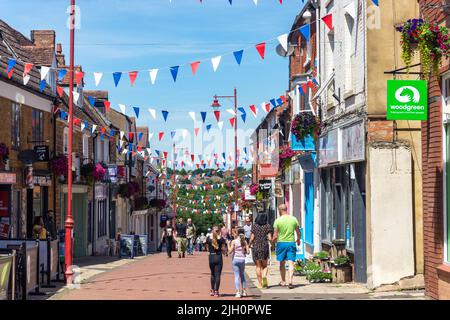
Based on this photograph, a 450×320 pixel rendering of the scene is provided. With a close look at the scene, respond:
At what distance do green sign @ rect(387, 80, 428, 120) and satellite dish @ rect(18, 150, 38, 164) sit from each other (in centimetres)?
1487

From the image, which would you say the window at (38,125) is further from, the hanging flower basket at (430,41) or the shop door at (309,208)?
the hanging flower basket at (430,41)

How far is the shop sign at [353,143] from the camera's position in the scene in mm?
17031

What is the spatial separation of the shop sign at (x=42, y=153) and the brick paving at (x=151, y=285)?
473cm

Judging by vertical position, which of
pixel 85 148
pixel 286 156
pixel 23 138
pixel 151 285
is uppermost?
pixel 85 148

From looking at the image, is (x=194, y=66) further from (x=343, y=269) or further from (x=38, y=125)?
(x=38, y=125)

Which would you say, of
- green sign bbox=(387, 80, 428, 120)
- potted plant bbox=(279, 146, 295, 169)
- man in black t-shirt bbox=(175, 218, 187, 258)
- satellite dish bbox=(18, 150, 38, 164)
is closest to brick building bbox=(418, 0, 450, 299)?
green sign bbox=(387, 80, 428, 120)

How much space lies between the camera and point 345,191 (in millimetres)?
20078

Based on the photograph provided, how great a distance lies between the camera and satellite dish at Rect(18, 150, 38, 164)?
1008 inches

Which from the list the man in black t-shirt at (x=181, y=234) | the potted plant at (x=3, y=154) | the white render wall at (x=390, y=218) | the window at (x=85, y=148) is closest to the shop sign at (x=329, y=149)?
the white render wall at (x=390, y=218)

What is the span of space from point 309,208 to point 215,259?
11.4m

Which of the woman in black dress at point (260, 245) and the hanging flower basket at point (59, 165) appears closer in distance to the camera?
the woman in black dress at point (260, 245)

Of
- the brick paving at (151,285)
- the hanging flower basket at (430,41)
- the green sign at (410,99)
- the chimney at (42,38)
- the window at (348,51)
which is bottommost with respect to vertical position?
the brick paving at (151,285)

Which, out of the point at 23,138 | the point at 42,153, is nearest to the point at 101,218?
the point at 23,138
